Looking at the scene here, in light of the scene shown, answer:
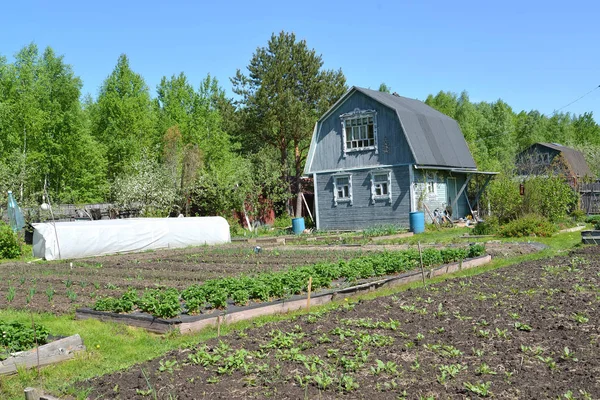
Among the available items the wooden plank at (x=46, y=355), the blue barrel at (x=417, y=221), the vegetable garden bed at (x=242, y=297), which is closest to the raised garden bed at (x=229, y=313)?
the vegetable garden bed at (x=242, y=297)

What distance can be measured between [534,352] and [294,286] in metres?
4.55

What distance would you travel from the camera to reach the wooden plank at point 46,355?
20.9 feet

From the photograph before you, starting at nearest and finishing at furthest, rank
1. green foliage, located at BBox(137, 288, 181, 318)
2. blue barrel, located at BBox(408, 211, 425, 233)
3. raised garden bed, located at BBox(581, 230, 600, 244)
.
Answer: green foliage, located at BBox(137, 288, 181, 318) < raised garden bed, located at BBox(581, 230, 600, 244) < blue barrel, located at BBox(408, 211, 425, 233)

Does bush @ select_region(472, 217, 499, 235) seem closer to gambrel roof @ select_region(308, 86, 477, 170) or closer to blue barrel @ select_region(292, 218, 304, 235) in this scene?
gambrel roof @ select_region(308, 86, 477, 170)

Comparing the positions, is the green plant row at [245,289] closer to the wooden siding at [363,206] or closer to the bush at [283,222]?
the wooden siding at [363,206]

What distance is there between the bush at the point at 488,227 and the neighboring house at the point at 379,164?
241 inches

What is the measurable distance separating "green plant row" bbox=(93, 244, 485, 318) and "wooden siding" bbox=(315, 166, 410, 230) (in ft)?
53.2

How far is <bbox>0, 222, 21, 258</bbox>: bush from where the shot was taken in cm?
2228

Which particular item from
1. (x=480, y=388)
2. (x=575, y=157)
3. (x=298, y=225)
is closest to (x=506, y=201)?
(x=298, y=225)

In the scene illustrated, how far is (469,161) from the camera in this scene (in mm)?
33688

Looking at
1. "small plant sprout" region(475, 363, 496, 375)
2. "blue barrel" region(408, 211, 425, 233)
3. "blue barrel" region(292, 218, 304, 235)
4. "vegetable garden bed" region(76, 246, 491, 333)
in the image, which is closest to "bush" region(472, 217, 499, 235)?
"blue barrel" region(408, 211, 425, 233)

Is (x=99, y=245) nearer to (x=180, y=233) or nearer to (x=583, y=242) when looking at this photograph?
(x=180, y=233)

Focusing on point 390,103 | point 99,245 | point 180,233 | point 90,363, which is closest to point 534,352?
point 90,363

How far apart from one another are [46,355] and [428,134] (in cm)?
2628
